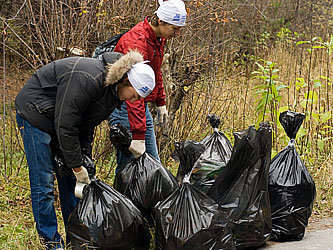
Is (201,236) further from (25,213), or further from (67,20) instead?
(67,20)

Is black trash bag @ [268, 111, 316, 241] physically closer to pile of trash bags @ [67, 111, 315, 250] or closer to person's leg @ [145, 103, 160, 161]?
pile of trash bags @ [67, 111, 315, 250]

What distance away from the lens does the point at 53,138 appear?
324 centimetres

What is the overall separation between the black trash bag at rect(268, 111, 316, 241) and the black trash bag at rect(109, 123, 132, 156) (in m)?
1.24

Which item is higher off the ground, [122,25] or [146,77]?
[122,25]

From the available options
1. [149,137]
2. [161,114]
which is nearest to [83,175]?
[149,137]

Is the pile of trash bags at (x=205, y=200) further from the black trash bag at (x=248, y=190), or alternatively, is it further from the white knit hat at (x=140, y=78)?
the white knit hat at (x=140, y=78)

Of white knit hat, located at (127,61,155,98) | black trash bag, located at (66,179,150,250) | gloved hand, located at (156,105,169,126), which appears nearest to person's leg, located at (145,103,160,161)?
gloved hand, located at (156,105,169,126)

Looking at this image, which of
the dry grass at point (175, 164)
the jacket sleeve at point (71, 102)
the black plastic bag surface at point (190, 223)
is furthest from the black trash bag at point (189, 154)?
the dry grass at point (175, 164)

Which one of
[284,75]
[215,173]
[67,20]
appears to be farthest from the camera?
[284,75]

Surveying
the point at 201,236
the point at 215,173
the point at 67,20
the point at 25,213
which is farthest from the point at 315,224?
the point at 67,20

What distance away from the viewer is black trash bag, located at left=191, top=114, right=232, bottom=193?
4.00 metres

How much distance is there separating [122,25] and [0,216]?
8.39 ft

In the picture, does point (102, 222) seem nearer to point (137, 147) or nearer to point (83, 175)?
point (83, 175)

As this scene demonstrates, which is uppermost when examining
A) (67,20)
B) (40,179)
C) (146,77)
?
(67,20)
